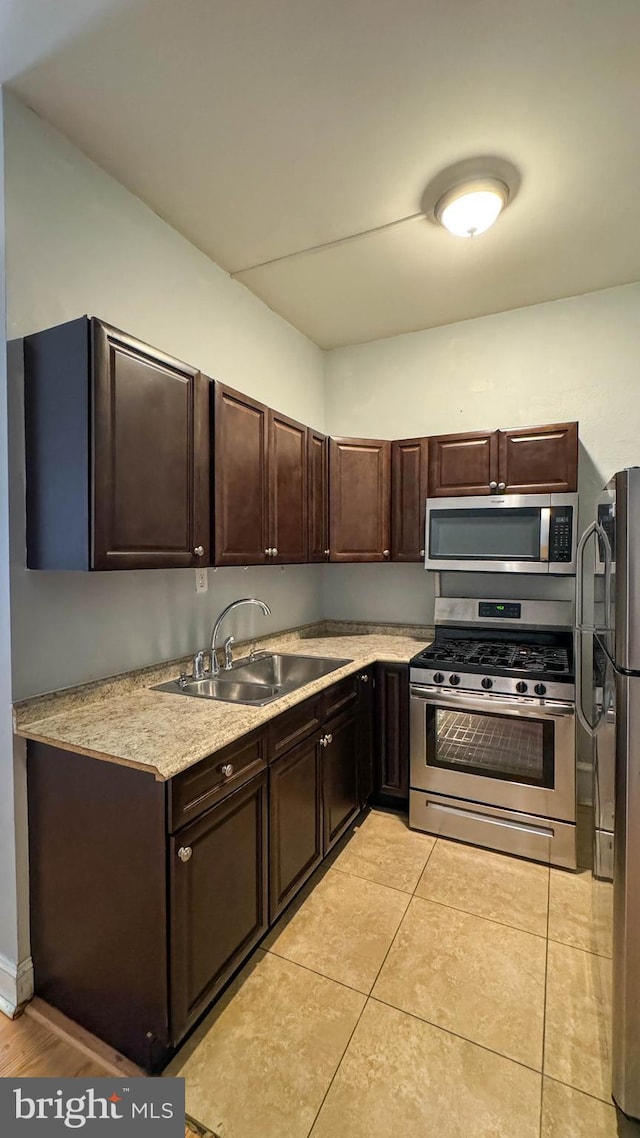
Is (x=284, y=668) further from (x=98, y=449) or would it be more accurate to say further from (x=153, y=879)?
(x=98, y=449)

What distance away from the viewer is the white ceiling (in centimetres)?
138

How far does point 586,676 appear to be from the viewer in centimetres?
281

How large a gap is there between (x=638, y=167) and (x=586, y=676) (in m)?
2.33

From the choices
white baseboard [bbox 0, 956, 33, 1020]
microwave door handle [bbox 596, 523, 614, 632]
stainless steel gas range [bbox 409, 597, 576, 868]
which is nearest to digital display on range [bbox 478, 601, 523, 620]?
stainless steel gas range [bbox 409, 597, 576, 868]

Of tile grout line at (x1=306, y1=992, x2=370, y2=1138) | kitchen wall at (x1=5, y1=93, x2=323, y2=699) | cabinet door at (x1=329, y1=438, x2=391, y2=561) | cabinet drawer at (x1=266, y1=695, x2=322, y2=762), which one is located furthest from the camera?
cabinet door at (x1=329, y1=438, x2=391, y2=561)

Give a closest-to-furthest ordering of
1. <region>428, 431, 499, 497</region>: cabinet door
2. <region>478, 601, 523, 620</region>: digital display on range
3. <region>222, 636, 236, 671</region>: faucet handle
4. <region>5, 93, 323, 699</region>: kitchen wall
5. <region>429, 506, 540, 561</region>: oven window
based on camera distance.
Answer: <region>5, 93, 323, 699</region>: kitchen wall
<region>222, 636, 236, 671</region>: faucet handle
<region>429, 506, 540, 561</region>: oven window
<region>428, 431, 499, 497</region>: cabinet door
<region>478, 601, 523, 620</region>: digital display on range

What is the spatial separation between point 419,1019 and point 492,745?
1.17 meters

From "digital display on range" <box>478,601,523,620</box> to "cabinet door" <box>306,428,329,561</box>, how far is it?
98 cm

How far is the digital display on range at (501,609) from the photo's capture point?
289cm

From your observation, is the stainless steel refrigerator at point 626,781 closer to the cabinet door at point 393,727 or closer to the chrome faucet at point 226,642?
the cabinet door at point 393,727

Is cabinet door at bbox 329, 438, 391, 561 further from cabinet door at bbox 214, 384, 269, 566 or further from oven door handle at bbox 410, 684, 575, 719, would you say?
oven door handle at bbox 410, 684, 575, 719

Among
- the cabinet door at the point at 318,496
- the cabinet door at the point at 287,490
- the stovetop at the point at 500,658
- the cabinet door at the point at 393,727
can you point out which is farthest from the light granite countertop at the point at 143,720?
the cabinet door at the point at 318,496

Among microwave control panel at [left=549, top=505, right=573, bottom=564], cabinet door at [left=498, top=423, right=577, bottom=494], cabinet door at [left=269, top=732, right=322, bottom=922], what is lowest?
cabinet door at [left=269, top=732, right=322, bottom=922]

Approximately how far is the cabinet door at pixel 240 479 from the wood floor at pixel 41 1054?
1.56m
